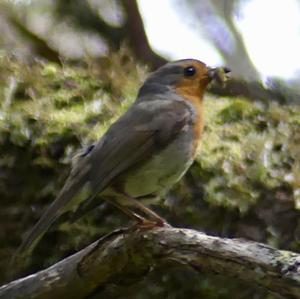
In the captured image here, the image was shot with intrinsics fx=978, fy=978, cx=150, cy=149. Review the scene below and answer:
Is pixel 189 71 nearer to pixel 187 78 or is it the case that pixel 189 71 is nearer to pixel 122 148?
pixel 187 78

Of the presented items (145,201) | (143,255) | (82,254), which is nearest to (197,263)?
(143,255)

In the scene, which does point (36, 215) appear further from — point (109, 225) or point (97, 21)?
point (97, 21)

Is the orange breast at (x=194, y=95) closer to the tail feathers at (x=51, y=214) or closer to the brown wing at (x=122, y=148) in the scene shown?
the brown wing at (x=122, y=148)

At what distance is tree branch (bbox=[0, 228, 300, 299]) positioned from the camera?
Answer: 3.33 metres

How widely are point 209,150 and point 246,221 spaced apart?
48cm

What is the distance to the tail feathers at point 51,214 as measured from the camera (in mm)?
4152

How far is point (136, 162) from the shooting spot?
14.6 feet

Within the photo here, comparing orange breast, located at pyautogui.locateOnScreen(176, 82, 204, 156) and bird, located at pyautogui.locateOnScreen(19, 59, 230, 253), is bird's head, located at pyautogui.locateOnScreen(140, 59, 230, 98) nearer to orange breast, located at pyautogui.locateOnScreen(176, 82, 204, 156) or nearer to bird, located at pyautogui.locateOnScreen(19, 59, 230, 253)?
orange breast, located at pyautogui.locateOnScreen(176, 82, 204, 156)

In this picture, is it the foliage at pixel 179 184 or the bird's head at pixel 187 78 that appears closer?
the bird's head at pixel 187 78

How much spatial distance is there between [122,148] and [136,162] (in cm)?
9

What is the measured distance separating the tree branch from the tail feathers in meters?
0.16

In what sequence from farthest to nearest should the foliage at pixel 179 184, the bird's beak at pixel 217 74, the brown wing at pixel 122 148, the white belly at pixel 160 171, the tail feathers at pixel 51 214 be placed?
the foliage at pixel 179 184, the bird's beak at pixel 217 74, the white belly at pixel 160 171, the brown wing at pixel 122 148, the tail feathers at pixel 51 214

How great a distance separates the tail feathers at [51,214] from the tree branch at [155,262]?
0.16 meters

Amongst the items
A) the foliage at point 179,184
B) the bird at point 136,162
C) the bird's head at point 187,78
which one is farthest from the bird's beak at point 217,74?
the foliage at point 179,184
